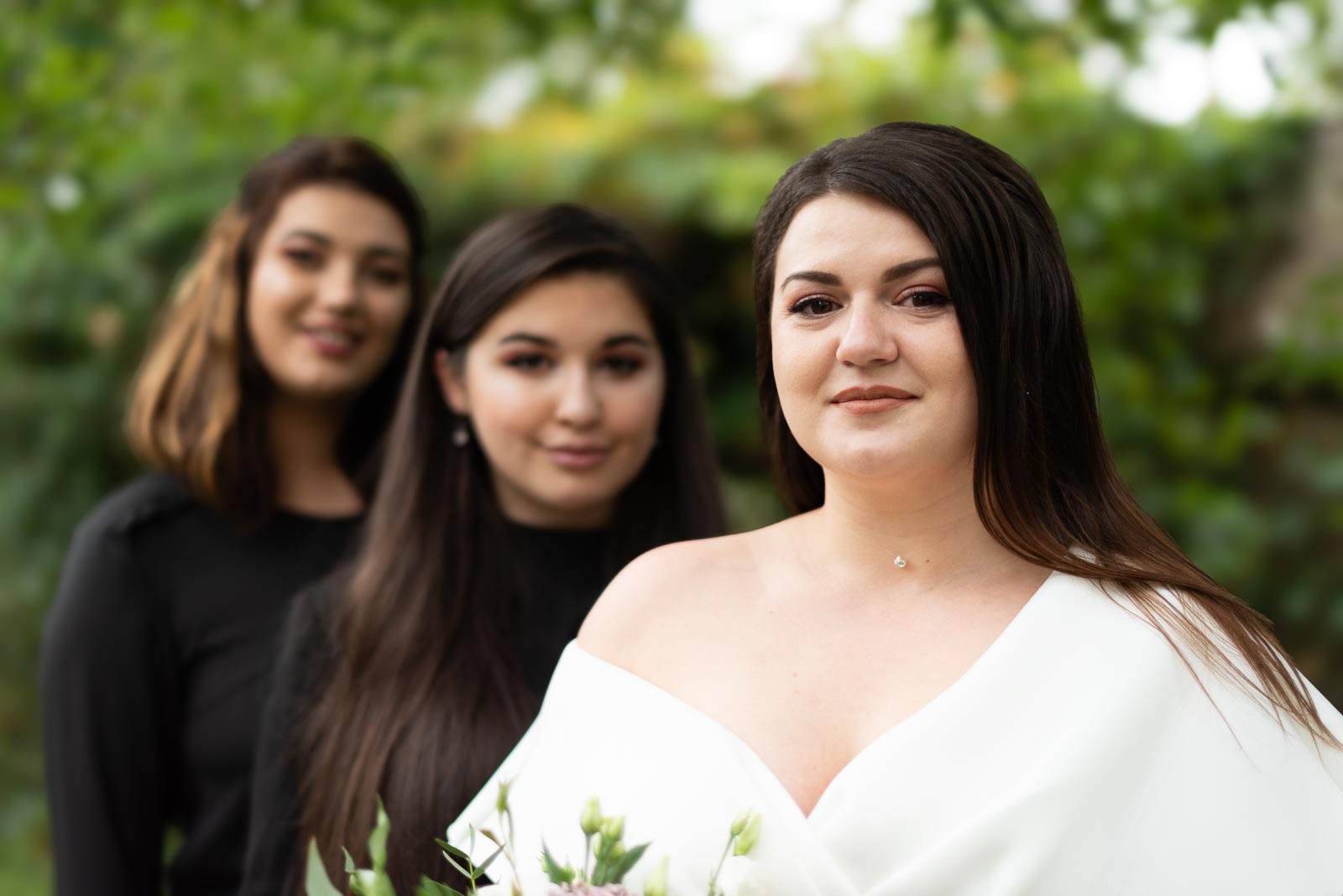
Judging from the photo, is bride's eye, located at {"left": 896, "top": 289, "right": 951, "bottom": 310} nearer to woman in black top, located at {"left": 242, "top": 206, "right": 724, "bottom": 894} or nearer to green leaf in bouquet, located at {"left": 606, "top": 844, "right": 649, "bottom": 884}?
green leaf in bouquet, located at {"left": 606, "top": 844, "right": 649, "bottom": 884}

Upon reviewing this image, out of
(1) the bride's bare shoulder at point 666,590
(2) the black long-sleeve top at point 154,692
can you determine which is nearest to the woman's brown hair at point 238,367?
(2) the black long-sleeve top at point 154,692

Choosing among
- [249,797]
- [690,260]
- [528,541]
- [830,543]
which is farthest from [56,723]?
[690,260]

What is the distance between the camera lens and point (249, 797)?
3.23 metres

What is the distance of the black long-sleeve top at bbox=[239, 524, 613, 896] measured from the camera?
114 inches

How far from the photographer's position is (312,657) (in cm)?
305

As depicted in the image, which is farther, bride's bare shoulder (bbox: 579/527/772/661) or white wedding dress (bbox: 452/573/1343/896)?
bride's bare shoulder (bbox: 579/527/772/661)

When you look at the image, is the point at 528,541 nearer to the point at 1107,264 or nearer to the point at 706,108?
the point at 706,108

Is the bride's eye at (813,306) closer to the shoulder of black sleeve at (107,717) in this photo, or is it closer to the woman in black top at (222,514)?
the woman in black top at (222,514)

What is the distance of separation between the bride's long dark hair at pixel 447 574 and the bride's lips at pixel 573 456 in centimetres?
27

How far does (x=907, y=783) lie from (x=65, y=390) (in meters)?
4.29

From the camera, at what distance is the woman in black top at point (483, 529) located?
9.19 feet

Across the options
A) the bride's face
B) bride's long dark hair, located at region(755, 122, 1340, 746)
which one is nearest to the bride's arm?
the bride's face

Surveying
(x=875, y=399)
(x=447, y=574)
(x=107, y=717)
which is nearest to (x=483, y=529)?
(x=447, y=574)

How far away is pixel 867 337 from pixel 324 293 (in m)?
1.90
